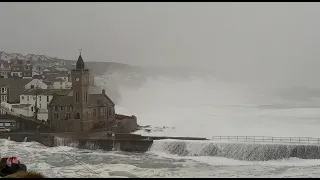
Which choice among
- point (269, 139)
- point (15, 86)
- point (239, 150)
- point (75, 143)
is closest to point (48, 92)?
point (15, 86)

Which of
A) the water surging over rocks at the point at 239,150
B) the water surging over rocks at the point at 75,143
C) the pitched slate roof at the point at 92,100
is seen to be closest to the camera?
the water surging over rocks at the point at 239,150

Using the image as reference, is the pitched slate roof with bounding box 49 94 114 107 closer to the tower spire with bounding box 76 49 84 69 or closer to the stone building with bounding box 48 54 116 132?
the stone building with bounding box 48 54 116 132

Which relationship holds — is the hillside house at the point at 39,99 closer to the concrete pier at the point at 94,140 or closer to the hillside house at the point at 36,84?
the hillside house at the point at 36,84

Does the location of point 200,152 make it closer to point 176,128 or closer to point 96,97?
point 176,128

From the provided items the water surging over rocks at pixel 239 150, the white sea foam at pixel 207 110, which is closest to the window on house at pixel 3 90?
the white sea foam at pixel 207 110

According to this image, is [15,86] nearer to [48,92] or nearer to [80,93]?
[48,92]

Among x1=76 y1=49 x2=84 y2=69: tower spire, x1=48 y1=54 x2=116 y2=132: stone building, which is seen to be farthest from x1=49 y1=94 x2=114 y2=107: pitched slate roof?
x1=76 y1=49 x2=84 y2=69: tower spire

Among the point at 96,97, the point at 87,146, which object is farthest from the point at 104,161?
the point at 96,97
